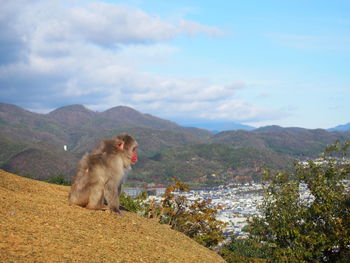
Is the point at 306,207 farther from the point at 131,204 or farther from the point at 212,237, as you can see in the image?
the point at 131,204

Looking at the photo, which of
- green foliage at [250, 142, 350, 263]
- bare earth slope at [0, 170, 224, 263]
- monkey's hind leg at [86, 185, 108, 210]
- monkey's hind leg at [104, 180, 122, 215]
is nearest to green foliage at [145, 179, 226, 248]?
green foliage at [250, 142, 350, 263]

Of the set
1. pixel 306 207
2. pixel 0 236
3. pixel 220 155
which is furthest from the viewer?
pixel 220 155

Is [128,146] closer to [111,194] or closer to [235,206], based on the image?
[111,194]

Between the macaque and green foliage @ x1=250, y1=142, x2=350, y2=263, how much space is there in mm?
6593

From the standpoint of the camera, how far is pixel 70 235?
7.93 meters

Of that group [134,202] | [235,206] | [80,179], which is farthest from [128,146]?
[235,206]

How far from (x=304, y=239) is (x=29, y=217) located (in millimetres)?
9303

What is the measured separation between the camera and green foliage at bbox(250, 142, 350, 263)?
13.5 meters

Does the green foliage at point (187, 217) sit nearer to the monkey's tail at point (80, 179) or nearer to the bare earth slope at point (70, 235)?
the bare earth slope at point (70, 235)

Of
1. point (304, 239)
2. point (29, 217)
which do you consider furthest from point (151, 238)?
point (304, 239)

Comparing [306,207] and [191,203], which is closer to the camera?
[306,207]

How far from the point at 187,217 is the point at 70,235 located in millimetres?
9775

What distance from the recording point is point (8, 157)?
121875mm

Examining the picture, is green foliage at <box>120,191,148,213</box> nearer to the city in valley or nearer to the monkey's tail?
the city in valley
